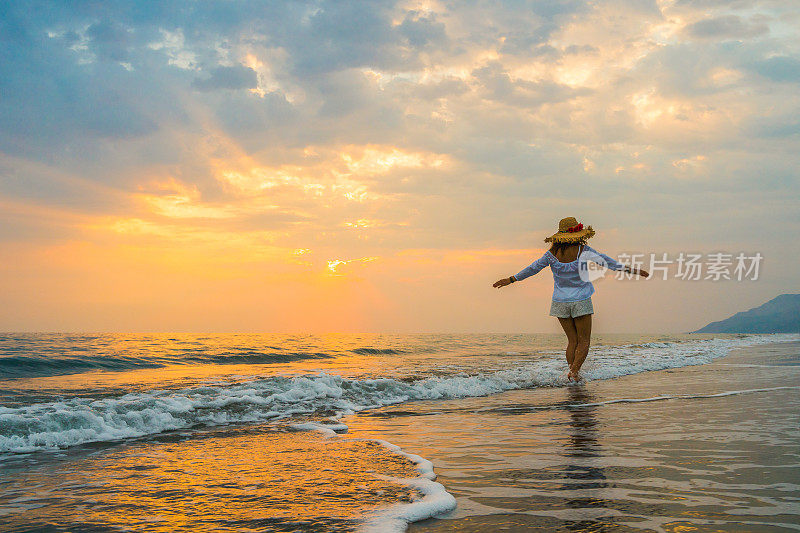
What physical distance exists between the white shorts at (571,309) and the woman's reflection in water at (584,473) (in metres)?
3.92

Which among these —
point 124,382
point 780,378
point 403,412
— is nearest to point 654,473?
point 403,412

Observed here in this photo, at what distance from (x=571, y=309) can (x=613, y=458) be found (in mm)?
6615

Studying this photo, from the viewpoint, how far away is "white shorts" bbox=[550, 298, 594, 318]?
10414 mm

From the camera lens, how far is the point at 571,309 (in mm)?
10594

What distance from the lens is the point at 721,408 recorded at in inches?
262

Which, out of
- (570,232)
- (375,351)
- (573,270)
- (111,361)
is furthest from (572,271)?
(375,351)

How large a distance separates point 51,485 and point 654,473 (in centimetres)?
396

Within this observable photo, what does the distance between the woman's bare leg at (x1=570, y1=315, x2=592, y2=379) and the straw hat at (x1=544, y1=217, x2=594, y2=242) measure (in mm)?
1485

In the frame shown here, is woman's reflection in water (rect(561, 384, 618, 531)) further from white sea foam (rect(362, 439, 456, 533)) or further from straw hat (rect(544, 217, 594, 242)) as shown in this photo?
straw hat (rect(544, 217, 594, 242))

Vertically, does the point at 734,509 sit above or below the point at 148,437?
above

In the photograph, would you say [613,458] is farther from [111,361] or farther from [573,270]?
[111,361]

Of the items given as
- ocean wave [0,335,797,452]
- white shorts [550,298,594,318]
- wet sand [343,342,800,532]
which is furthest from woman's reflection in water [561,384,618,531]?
white shorts [550,298,594,318]

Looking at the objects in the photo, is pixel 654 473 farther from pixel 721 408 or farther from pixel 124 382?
pixel 124 382

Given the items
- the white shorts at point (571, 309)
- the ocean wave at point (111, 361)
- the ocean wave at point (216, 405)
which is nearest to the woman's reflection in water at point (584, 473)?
the ocean wave at point (216, 405)
